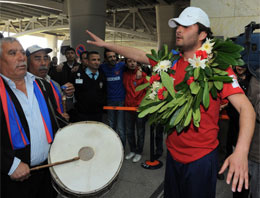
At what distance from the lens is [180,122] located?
188 cm

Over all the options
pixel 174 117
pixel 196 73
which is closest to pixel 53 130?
pixel 174 117

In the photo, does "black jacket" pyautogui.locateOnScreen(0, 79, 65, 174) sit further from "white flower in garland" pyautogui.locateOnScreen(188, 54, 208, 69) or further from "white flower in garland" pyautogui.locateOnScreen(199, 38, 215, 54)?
"white flower in garland" pyautogui.locateOnScreen(199, 38, 215, 54)

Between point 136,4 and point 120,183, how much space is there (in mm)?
17121

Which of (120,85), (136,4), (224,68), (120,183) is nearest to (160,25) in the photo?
(136,4)

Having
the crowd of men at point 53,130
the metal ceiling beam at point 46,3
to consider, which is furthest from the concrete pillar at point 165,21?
→ the crowd of men at point 53,130

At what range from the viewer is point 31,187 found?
2.07 m

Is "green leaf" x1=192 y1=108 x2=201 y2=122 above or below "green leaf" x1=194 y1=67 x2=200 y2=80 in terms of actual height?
below

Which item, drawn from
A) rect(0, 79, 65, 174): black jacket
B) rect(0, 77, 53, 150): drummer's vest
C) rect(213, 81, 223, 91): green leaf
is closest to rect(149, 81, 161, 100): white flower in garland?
rect(213, 81, 223, 91): green leaf

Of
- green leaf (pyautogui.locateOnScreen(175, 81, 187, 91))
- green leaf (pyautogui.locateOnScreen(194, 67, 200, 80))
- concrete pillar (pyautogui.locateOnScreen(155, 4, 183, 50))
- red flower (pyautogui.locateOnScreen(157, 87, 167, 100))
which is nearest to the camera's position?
green leaf (pyautogui.locateOnScreen(194, 67, 200, 80))

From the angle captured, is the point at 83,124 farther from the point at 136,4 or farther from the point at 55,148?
the point at 136,4

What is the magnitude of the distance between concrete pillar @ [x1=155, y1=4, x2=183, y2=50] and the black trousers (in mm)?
17250

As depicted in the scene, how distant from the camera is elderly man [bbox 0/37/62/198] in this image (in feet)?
5.95

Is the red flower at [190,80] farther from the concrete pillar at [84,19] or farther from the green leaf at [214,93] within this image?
the concrete pillar at [84,19]

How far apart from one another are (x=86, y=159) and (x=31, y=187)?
0.54m
